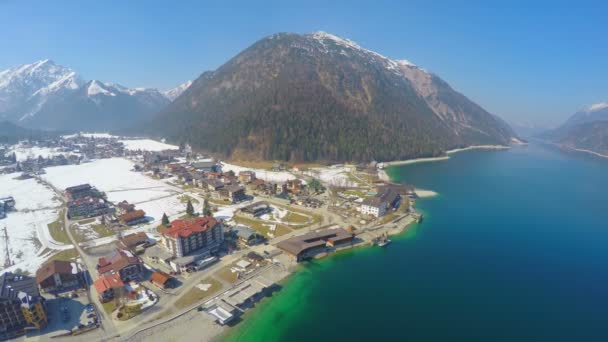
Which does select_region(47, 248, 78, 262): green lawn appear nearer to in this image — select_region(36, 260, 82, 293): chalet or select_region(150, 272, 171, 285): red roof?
select_region(36, 260, 82, 293): chalet

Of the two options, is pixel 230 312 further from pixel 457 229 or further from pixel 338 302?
pixel 457 229

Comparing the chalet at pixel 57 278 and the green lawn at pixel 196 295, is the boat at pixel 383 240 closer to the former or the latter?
the green lawn at pixel 196 295

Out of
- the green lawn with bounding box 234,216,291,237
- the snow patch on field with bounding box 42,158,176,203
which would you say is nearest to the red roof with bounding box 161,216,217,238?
the green lawn with bounding box 234,216,291,237

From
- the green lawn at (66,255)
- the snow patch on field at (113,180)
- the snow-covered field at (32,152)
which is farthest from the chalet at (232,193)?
the snow-covered field at (32,152)

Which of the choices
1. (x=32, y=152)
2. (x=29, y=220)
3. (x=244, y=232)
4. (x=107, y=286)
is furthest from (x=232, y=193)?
(x=32, y=152)

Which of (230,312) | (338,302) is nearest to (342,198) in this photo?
(338,302)

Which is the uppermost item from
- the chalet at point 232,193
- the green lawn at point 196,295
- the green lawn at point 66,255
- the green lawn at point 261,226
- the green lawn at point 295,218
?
the chalet at point 232,193
